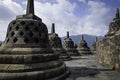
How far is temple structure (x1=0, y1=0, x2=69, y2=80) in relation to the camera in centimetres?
574

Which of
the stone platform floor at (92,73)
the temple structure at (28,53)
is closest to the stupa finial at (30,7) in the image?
the temple structure at (28,53)

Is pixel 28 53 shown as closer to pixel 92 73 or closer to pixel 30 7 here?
pixel 30 7

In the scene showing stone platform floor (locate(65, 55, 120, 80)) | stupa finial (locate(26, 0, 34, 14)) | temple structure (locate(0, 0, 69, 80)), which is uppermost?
stupa finial (locate(26, 0, 34, 14))

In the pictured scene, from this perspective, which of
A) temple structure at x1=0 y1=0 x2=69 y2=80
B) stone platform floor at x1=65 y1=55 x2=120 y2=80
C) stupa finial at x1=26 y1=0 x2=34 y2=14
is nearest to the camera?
temple structure at x1=0 y1=0 x2=69 y2=80

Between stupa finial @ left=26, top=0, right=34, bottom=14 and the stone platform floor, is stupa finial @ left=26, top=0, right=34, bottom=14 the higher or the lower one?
the higher one

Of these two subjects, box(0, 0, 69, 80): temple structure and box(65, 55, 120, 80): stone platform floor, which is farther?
box(65, 55, 120, 80): stone platform floor

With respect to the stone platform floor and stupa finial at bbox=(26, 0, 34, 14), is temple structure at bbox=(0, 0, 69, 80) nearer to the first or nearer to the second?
stupa finial at bbox=(26, 0, 34, 14)

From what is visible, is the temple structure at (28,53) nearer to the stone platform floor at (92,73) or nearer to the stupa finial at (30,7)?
the stupa finial at (30,7)

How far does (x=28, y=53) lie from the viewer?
256 inches

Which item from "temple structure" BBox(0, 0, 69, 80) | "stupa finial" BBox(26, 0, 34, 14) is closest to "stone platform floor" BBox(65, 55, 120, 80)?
"temple structure" BBox(0, 0, 69, 80)

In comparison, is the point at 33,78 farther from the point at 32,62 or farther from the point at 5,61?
the point at 5,61

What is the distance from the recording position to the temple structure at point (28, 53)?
5742mm

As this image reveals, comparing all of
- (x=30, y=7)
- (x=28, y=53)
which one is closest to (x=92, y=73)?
(x=28, y=53)

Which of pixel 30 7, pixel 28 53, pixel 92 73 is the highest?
pixel 30 7
